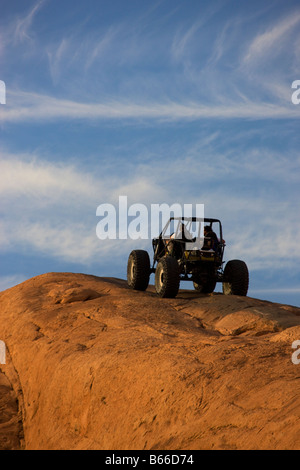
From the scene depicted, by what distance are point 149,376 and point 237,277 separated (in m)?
8.20

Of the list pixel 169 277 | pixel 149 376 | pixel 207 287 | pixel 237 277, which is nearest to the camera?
pixel 149 376

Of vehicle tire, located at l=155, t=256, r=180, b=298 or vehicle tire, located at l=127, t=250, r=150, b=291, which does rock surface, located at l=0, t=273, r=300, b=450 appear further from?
vehicle tire, located at l=127, t=250, r=150, b=291

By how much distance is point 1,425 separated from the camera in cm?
924

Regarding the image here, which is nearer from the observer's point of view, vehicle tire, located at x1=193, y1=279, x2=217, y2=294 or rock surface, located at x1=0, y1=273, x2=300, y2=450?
rock surface, located at x1=0, y1=273, x2=300, y2=450

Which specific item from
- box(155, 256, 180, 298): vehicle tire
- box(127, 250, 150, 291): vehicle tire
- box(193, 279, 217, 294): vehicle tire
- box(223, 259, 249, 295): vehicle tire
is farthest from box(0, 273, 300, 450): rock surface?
box(193, 279, 217, 294): vehicle tire

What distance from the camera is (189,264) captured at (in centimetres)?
1445

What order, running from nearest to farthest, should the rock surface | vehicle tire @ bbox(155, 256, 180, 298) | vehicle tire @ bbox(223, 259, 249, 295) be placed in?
the rock surface → vehicle tire @ bbox(155, 256, 180, 298) → vehicle tire @ bbox(223, 259, 249, 295)

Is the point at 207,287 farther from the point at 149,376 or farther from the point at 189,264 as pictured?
the point at 149,376

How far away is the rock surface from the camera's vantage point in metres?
5.68

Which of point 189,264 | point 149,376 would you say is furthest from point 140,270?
point 149,376

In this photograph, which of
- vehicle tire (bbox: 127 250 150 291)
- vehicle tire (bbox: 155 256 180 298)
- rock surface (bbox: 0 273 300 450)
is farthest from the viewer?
vehicle tire (bbox: 127 250 150 291)

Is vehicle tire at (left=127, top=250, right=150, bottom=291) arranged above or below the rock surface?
above

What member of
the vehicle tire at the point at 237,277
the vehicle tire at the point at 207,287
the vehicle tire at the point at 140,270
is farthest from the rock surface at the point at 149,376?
the vehicle tire at the point at 207,287

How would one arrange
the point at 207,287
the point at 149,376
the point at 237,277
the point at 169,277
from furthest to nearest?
the point at 207,287
the point at 237,277
the point at 169,277
the point at 149,376
